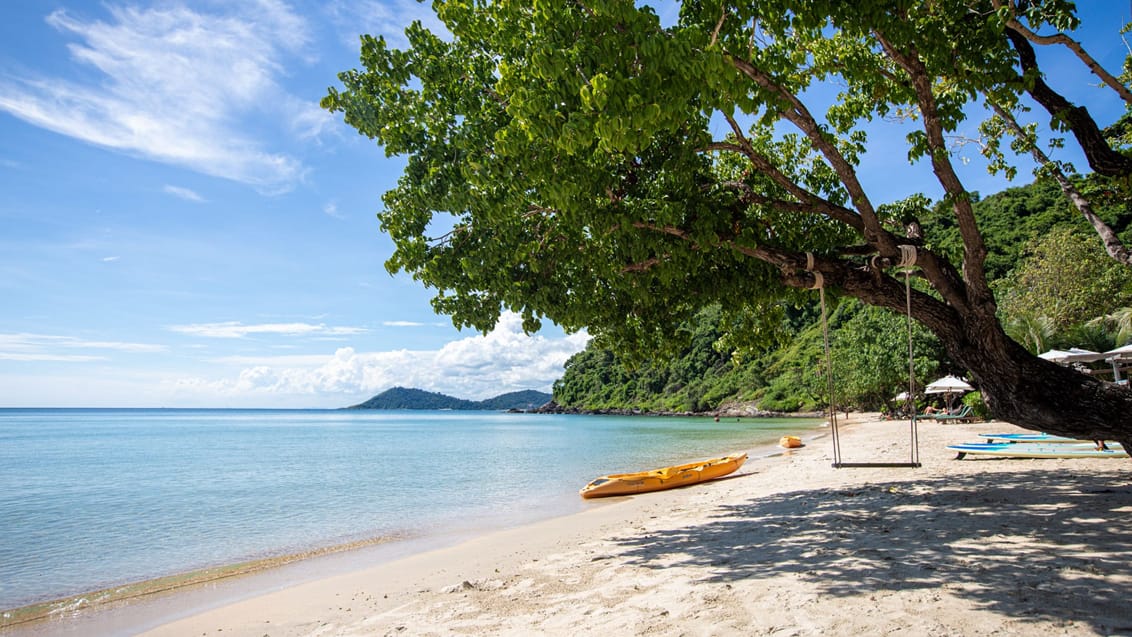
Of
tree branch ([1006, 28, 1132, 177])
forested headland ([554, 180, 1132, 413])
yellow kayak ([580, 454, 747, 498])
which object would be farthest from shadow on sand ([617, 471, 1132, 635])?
yellow kayak ([580, 454, 747, 498])

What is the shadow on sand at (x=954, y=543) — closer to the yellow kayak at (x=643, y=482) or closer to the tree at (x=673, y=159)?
the tree at (x=673, y=159)

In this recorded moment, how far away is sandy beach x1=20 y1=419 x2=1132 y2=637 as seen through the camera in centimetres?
457

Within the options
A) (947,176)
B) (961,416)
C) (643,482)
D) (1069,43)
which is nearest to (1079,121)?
(1069,43)

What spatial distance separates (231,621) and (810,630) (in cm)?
662

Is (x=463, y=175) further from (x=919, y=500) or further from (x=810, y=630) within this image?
(x=919, y=500)

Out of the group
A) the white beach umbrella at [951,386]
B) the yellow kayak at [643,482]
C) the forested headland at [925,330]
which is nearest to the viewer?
the yellow kayak at [643,482]

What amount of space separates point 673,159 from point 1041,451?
36.6 ft

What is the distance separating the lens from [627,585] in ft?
20.4

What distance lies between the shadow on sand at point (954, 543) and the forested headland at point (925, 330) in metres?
2.99

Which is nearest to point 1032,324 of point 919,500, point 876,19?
point 919,500

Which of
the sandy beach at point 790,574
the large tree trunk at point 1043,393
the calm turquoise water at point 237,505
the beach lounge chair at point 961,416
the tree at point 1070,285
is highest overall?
the tree at point 1070,285

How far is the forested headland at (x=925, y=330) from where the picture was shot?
2903 cm

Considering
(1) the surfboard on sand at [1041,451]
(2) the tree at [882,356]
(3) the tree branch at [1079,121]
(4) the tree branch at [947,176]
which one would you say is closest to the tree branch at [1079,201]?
(3) the tree branch at [1079,121]

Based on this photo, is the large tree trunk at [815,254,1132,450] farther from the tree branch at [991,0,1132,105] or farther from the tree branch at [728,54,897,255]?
the tree branch at [991,0,1132,105]
